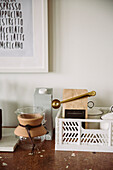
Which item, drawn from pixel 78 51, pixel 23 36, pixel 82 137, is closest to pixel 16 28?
pixel 23 36

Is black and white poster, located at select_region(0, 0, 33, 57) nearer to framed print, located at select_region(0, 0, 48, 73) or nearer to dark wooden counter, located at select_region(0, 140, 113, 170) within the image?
framed print, located at select_region(0, 0, 48, 73)

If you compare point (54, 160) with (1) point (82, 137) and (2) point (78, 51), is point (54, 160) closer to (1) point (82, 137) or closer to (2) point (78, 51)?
(1) point (82, 137)

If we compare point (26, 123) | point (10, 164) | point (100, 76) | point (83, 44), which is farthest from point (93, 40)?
point (10, 164)

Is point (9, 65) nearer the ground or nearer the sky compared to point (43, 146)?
nearer the sky

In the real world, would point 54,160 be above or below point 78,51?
below

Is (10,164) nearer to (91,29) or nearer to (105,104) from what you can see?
(105,104)

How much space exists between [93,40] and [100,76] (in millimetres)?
201

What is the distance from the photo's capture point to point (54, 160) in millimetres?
743

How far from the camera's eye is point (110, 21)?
1038mm

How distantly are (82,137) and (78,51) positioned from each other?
1.56ft

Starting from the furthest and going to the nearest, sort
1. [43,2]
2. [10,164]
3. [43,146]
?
[43,2]
[43,146]
[10,164]

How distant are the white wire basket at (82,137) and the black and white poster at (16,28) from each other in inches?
17.9

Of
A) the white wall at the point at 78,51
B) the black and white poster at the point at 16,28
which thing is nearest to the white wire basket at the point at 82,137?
the white wall at the point at 78,51

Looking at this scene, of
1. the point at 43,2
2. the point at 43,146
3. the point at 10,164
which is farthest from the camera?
A: the point at 43,2
